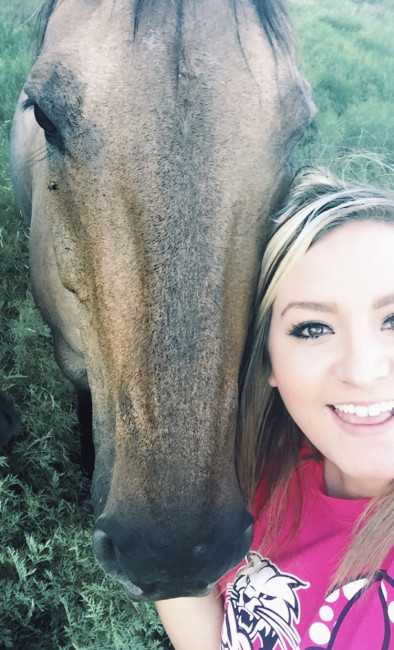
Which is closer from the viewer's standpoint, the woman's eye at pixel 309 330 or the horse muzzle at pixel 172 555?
the horse muzzle at pixel 172 555

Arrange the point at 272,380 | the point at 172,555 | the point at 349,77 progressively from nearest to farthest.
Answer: the point at 172,555, the point at 272,380, the point at 349,77

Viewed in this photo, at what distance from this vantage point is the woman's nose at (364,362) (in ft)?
4.83

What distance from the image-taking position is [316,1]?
770 centimetres

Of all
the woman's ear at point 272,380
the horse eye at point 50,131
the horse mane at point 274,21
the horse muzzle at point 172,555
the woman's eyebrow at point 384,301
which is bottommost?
the woman's ear at point 272,380

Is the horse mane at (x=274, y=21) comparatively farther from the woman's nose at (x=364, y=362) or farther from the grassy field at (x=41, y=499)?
the woman's nose at (x=364, y=362)

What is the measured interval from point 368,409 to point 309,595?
1.97 feet

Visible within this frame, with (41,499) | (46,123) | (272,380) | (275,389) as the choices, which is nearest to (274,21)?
(46,123)

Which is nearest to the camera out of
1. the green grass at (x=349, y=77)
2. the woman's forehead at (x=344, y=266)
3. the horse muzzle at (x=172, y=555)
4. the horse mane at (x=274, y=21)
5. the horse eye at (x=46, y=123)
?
the horse muzzle at (x=172, y=555)

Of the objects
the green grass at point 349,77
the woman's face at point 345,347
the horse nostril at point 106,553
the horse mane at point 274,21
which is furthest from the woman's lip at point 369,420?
the green grass at point 349,77

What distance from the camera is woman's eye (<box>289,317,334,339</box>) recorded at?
1.67 meters

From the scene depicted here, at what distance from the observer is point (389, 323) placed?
161 centimetres

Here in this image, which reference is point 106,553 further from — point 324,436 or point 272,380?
point 272,380

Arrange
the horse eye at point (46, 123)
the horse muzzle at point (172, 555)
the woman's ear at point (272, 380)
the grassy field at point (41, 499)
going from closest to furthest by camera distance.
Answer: the horse muzzle at point (172, 555)
the horse eye at point (46, 123)
the woman's ear at point (272, 380)
the grassy field at point (41, 499)

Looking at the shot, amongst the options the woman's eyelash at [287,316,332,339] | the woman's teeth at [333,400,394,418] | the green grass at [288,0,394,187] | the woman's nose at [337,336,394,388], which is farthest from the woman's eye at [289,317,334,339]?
the green grass at [288,0,394,187]
